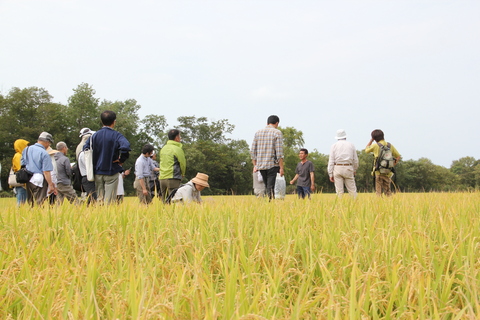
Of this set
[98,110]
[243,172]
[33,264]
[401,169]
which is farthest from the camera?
[401,169]

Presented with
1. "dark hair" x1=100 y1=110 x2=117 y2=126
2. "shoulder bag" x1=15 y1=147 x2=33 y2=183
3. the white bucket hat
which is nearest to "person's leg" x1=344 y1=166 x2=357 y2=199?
the white bucket hat

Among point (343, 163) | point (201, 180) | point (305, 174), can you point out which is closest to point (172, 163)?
point (201, 180)

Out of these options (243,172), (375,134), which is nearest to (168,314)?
(375,134)

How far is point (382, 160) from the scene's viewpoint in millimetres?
10336

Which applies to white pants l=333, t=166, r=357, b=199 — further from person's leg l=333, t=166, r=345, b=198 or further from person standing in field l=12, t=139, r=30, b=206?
person standing in field l=12, t=139, r=30, b=206

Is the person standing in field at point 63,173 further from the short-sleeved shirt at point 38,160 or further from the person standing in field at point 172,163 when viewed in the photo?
the person standing in field at point 172,163

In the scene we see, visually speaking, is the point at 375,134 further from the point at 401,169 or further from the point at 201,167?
the point at 401,169

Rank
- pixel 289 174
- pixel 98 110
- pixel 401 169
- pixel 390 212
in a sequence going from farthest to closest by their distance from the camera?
pixel 401 169
pixel 289 174
pixel 98 110
pixel 390 212

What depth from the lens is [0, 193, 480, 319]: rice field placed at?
5.57 feet

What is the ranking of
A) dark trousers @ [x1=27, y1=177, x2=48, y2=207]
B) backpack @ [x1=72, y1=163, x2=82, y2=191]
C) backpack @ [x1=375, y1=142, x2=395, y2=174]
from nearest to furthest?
1. dark trousers @ [x1=27, y1=177, x2=48, y2=207]
2. backpack @ [x1=72, y1=163, x2=82, y2=191]
3. backpack @ [x1=375, y1=142, x2=395, y2=174]

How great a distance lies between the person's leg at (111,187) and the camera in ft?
23.6

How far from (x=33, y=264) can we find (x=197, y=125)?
81861 millimetres

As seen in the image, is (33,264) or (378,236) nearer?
(33,264)

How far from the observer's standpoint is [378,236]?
3213 millimetres
